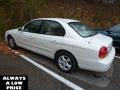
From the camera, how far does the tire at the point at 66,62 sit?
6375mm

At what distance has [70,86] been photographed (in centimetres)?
576

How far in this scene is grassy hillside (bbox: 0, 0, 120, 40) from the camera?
40.7 feet

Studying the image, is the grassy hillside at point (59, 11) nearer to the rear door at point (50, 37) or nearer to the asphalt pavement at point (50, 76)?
the asphalt pavement at point (50, 76)

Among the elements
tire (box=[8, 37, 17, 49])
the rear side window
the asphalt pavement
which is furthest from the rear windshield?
tire (box=[8, 37, 17, 49])

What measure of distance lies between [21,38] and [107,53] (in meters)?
3.42

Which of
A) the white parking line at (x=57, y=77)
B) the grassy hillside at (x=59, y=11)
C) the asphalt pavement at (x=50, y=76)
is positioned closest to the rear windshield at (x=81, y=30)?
the asphalt pavement at (x=50, y=76)

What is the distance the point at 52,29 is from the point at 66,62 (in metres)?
1.20

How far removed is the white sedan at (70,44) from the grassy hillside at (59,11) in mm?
4455

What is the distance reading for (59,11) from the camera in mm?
13812

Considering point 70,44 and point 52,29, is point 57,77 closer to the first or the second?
point 70,44

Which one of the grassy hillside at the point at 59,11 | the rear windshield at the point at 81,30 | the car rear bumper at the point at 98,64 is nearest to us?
the car rear bumper at the point at 98,64

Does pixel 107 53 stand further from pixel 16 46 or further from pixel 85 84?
pixel 16 46

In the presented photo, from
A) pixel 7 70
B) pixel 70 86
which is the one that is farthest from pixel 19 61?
pixel 70 86

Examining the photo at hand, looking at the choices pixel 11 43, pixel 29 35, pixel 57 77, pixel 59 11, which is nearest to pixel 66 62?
pixel 57 77
